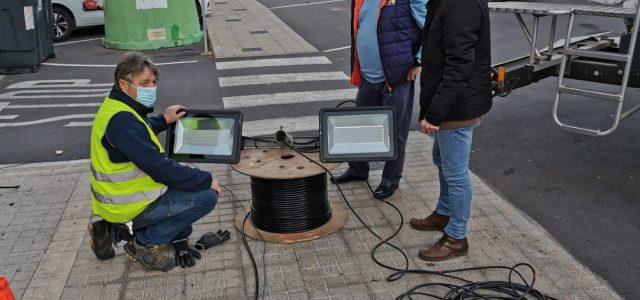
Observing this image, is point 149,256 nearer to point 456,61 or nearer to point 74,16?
point 456,61

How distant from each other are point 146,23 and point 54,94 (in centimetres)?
360

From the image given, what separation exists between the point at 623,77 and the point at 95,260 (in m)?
4.59

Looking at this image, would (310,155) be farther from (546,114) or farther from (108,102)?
(546,114)

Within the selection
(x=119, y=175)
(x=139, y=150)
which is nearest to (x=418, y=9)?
(x=139, y=150)

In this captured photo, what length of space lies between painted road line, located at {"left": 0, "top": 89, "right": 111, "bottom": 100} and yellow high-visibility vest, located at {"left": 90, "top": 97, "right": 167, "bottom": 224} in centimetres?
579

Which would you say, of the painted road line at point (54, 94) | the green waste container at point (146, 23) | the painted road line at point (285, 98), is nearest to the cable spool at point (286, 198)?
the painted road line at point (285, 98)

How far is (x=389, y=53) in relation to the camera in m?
4.85

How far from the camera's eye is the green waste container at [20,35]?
10570 mm

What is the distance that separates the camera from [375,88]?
17.0 ft

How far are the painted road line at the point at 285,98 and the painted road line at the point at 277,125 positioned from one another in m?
0.79

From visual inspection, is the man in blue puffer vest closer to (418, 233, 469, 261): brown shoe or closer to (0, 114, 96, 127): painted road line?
(418, 233, 469, 261): brown shoe

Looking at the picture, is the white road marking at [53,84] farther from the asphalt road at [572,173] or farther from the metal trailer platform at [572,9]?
the metal trailer platform at [572,9]

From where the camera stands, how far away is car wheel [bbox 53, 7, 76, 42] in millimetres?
13305

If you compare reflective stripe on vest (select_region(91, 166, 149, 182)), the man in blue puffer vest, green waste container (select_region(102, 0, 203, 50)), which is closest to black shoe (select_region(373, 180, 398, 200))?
the man in blue puffer vest
